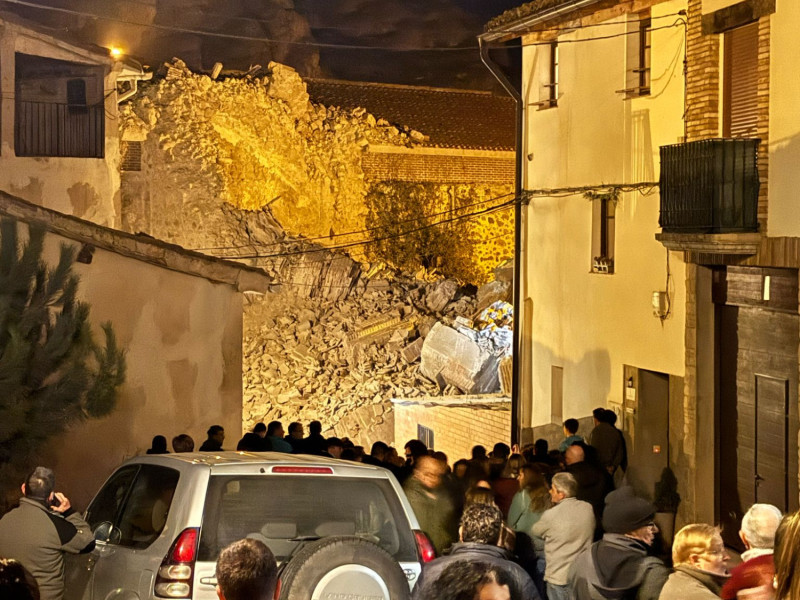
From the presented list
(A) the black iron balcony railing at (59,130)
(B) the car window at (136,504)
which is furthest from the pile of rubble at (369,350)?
(B) the car window at (136,504)

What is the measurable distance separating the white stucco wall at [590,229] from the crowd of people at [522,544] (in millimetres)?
5311

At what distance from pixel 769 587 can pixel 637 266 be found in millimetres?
12925

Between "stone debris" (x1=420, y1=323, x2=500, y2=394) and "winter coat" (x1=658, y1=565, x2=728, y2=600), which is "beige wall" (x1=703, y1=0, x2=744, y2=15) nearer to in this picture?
"winter coat" (x1=658, y1=565, x2=728, y2=600)

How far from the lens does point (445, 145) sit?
42812mm

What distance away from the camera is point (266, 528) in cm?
670

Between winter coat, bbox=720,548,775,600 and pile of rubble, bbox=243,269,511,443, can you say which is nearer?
winter coat, bbox=720,548,775,600

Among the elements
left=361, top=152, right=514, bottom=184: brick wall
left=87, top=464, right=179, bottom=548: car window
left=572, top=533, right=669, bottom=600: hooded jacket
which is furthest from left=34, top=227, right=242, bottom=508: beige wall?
left=361, top=152, right=514, bottom=184: brick wall

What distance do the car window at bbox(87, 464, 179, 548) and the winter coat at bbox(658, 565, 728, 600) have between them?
303 cm

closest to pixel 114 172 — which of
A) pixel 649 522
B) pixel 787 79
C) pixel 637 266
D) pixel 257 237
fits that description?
pixel 257 237

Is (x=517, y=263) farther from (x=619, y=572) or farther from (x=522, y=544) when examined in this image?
(x=619, y=572)

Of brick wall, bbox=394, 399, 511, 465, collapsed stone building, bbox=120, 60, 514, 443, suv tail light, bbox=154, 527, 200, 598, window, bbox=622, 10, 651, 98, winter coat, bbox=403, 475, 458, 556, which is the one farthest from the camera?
collapsed stone building, bbox=120, 60, 514, 443

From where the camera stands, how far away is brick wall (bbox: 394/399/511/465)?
80.5ft

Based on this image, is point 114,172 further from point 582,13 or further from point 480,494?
point 480,494

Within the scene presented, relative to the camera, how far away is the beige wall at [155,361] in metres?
15.2
